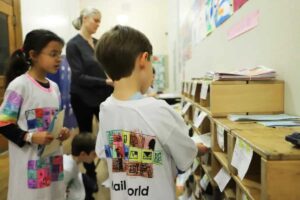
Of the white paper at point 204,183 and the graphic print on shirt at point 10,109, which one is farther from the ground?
the graphic print on shirt at point 10,109

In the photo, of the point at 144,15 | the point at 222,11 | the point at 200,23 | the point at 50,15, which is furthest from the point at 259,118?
the point at 144,15

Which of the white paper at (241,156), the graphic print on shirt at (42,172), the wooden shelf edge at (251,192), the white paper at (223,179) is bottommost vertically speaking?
the graphic print on shirt at (42,172)

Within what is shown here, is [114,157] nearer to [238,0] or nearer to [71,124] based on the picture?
[238,0]

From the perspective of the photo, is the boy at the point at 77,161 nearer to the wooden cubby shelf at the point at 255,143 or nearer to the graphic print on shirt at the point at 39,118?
the graphic print on shirt at the point at 39,118

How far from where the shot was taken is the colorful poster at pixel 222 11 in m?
1.90

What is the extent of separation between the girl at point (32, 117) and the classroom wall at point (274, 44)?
102 centimetres

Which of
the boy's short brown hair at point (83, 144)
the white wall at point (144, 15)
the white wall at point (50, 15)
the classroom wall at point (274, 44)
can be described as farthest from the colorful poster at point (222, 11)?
the white wall at point (144, 15)

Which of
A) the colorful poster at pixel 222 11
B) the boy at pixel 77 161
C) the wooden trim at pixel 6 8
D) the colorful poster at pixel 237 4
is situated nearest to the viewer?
the colorful poster at pixel 237 4

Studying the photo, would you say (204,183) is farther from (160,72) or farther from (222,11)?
(160,72)

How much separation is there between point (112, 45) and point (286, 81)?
2.37 feet

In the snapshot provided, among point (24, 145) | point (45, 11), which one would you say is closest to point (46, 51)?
point (24, 145)

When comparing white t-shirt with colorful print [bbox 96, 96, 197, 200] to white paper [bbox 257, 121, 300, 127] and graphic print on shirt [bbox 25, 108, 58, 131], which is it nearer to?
white paper [bbox 257, 121, 300, 127]

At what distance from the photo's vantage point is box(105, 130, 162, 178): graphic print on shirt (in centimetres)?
98

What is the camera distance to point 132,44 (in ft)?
3.26
